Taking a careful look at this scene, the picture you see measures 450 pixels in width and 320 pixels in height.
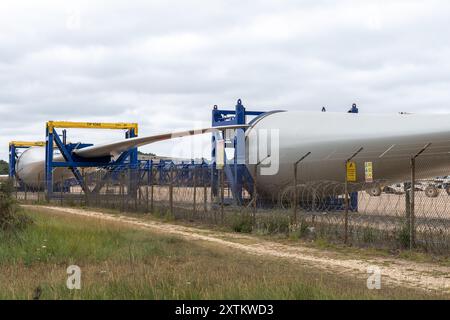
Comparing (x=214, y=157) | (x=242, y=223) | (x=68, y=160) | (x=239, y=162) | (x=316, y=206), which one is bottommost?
(x=242, y=223)

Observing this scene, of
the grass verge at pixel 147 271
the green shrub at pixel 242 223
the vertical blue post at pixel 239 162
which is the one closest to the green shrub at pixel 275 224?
the green shrub at pixel 242 223

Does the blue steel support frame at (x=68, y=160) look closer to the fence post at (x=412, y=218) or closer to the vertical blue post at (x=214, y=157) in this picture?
the vertical blue post at (x=214, y=157)

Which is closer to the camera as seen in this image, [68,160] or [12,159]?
[68,160]

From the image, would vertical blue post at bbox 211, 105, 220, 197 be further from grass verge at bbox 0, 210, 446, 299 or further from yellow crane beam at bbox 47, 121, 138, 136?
yellow crane beam at bbox 47, 121, 138, 136

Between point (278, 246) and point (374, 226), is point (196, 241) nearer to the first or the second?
point (278, 246)

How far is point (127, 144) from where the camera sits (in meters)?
34.2

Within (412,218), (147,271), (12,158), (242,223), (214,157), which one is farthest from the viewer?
(12,158)

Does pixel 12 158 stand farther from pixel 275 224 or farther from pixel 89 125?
pixel 275 224

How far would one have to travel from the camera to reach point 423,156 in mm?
18250

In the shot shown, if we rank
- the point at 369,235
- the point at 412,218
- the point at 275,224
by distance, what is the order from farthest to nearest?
the point at 275,224
the point at 369,235
the point at 412,218

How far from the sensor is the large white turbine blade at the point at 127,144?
26.2 meters

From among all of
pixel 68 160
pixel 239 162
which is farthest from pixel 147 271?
pixel 68 160

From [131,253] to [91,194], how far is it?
2241 cm
